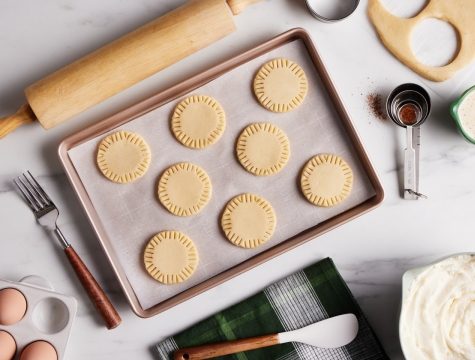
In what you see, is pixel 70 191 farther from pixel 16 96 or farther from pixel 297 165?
pixel 297 165

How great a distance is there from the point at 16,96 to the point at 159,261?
772 mm

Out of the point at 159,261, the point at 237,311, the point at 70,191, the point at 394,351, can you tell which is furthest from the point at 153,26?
the point at 394,351

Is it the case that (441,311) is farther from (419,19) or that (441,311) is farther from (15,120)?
(15,120)

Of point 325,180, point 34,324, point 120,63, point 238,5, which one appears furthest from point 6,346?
point 238,5

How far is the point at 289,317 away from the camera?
1.57m

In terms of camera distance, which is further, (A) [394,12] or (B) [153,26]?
(A) [394,12]

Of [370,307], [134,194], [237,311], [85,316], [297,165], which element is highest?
[134,194]

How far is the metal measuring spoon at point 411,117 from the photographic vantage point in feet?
5.17

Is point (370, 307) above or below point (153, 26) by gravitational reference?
below

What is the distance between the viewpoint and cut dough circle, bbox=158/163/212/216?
151 cm

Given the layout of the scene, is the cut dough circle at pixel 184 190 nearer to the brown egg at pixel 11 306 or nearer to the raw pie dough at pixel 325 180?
the raw pie dough at pixel 325 180

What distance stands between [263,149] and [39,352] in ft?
3.17

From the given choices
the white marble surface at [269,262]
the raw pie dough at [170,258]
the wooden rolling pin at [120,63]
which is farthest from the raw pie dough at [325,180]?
the wooden rolling pin at [120,63]

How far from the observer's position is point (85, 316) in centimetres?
157
